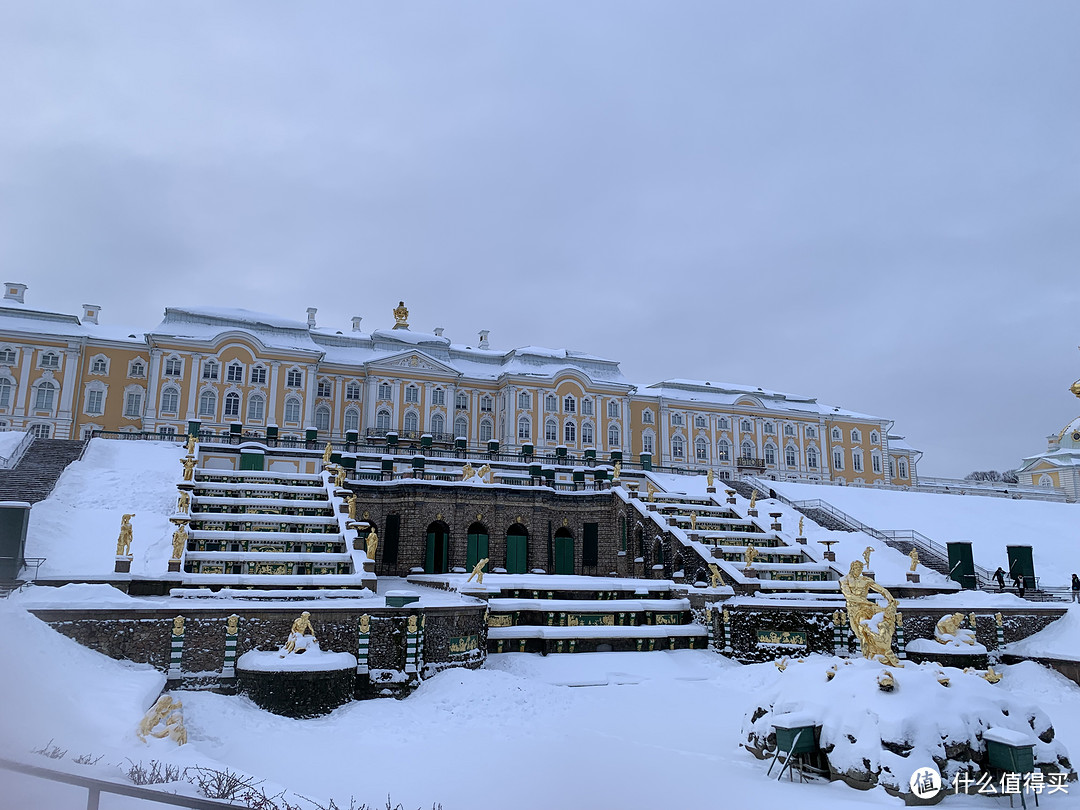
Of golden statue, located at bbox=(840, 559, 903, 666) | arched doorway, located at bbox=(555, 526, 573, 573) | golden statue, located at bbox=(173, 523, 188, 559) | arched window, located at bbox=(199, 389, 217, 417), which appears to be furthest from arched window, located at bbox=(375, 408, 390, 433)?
golden statue, located at bbox=(840, 559, 903, 666)

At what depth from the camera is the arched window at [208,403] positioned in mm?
55438

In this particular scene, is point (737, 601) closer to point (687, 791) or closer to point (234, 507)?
point (687, 791)

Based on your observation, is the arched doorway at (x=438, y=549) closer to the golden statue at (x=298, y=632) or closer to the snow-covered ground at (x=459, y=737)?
the snow-covered ground at (x=459, y=737)

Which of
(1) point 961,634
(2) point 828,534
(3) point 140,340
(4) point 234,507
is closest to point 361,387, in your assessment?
(3) point 140,340

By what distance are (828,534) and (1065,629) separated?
38.5ft

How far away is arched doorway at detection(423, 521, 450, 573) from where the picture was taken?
3425cm

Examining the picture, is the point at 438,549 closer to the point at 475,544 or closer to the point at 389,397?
the point at 475,544

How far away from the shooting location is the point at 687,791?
39.9ft

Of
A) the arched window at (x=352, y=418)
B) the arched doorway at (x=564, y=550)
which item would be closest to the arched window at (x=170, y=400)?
the arched window at (x=352, y=418)

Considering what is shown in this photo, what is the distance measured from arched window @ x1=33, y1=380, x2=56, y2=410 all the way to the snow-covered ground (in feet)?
147

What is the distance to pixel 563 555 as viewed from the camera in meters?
37.2

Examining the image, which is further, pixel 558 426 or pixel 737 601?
pixel 558 426

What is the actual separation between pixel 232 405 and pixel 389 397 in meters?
11.4

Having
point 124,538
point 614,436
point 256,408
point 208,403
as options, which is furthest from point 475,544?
point 614,436
